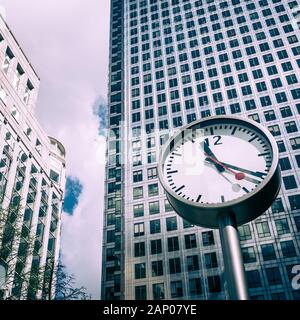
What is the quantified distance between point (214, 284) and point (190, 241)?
678cm

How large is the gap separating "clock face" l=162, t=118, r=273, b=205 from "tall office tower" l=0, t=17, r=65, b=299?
1413 inches

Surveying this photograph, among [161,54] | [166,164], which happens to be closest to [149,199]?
[161,54]

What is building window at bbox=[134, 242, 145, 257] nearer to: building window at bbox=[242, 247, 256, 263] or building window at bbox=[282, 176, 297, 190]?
building window at bbox=[242, 247, 256, 263]

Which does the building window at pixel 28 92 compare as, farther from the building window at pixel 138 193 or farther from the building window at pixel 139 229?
the building window at pixel 139 229

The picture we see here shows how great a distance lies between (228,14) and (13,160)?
176ft

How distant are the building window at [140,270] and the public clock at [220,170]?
162ft

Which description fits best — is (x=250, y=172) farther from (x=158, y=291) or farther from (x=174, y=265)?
(x=174, y=265)

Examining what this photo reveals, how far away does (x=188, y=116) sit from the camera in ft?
213

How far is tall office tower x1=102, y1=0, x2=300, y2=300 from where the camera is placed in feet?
161

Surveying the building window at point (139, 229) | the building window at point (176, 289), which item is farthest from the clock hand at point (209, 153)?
the building window at point (139, 229)

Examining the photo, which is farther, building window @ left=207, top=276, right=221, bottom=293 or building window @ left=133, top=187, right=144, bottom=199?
building window @ left=133, top=187, right=144, bottom=199

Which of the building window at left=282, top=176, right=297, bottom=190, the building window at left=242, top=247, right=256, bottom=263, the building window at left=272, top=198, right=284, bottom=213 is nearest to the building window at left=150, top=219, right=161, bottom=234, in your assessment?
the building window at left=242, top=247, right=256, bottom=263

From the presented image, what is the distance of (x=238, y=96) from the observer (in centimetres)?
6438
